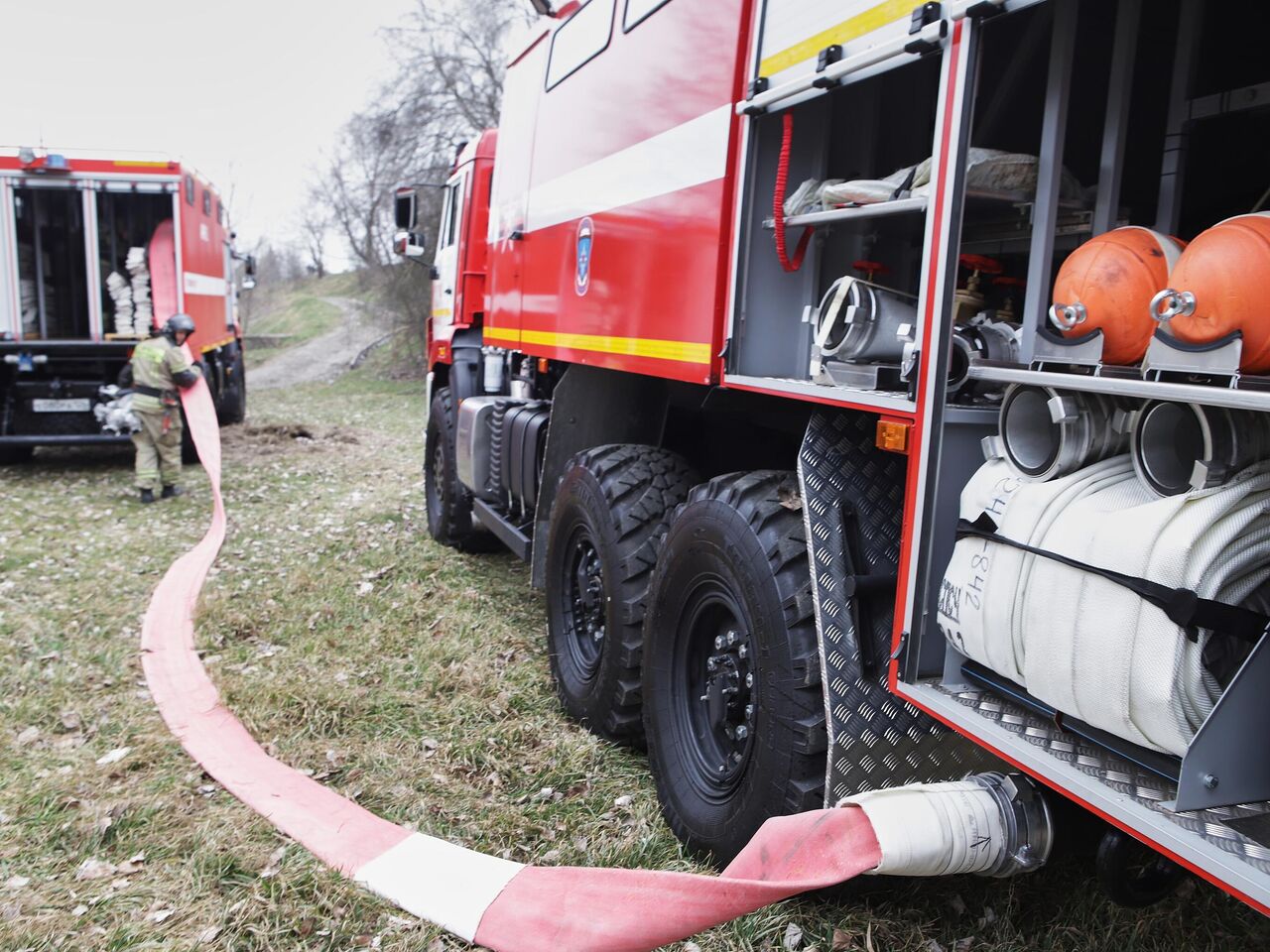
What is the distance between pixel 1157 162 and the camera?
3285mm

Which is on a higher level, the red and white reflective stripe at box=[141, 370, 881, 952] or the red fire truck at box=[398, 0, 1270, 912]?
the red fire truck at box=[398, 0, 1270, 912]

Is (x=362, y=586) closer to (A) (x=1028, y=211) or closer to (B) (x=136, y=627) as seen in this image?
(B) (x=136, y=627)

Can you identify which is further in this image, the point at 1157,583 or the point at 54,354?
the point at 54,354

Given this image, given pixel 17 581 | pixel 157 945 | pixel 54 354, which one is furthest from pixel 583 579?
pixel 54 354

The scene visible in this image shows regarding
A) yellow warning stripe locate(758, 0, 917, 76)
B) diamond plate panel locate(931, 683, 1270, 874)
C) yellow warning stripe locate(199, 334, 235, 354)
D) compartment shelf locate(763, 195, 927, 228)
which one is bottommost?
diamond plate panel locate(931, 683, 1270, 874)

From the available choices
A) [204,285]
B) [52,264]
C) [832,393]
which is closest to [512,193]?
[832,393]

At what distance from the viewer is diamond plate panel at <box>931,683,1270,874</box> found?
5.58ft

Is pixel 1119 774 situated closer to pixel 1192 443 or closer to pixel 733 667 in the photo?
pixel 1192 443

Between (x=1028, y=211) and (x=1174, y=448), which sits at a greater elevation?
(x=1028, y=211)

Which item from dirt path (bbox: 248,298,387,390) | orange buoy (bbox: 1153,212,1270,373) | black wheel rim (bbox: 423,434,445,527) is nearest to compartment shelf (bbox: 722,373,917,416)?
orange buoy (bbox: 1153,212,1270,373)

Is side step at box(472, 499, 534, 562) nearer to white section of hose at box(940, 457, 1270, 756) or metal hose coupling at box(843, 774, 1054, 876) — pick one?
metal hose coupling at box(843, 774, 1054, 876)

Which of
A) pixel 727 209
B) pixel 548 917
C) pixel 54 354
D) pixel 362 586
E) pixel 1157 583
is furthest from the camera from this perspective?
pixel 54 354

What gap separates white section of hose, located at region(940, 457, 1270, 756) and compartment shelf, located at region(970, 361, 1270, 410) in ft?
0.64

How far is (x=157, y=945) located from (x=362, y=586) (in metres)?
3.66
